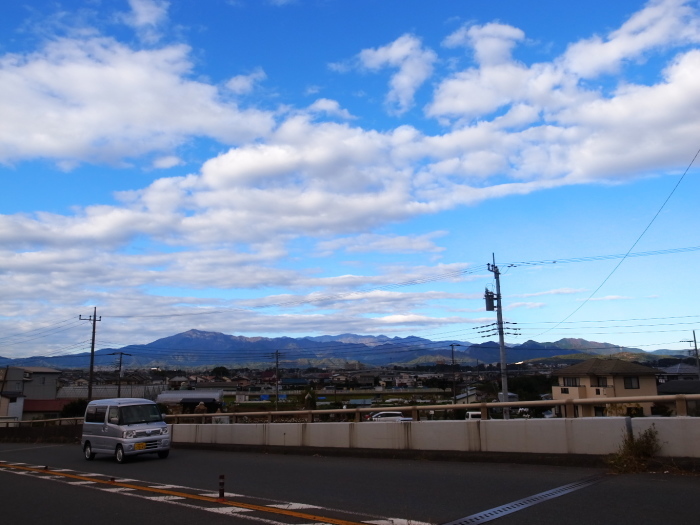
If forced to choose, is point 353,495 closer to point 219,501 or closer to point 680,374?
point 219,501

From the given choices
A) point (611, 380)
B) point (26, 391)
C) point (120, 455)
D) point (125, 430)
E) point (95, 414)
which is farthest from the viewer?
point (26, 391)

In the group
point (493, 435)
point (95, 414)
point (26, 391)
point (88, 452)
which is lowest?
point (88, 452)

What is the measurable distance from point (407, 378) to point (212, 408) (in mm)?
93348

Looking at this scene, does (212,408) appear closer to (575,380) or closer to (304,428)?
(575,380)

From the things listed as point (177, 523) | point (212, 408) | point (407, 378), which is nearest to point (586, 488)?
point (177, 523)

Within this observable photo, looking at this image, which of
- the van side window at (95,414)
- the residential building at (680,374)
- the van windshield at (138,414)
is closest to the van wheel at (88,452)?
the van side window at (95,414)

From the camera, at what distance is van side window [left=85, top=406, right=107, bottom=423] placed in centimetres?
2102

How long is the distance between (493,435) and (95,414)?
561 inches

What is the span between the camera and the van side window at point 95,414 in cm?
2102

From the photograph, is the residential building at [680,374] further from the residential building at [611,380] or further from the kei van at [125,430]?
the kei van at [125,430]

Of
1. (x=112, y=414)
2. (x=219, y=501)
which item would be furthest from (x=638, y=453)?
(x=112, y=414)

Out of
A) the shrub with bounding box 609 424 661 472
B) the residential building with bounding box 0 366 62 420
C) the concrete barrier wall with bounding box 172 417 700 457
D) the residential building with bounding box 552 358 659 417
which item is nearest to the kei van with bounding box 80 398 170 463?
the concrete barrier wall with bounding box 172 417 700 457

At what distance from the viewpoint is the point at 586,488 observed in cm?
971

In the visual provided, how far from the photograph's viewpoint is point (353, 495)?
34.0 feet
